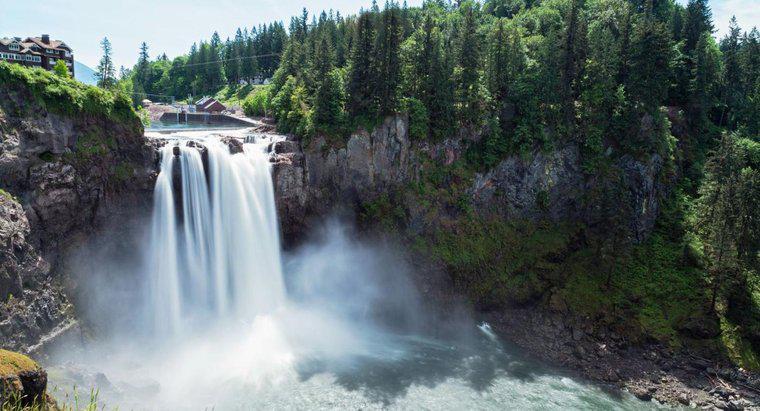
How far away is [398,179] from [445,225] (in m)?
5.51

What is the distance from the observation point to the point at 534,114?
39.2 meters

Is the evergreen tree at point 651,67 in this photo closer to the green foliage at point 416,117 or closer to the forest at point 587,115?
the forest at point 587,115

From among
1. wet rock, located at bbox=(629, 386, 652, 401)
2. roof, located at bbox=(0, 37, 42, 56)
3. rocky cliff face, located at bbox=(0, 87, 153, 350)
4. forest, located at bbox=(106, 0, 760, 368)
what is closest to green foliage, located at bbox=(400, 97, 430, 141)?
forest, located at bbox=(106, 0, 760, 368)

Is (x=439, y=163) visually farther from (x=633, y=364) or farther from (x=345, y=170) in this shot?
(x=633, y=364)

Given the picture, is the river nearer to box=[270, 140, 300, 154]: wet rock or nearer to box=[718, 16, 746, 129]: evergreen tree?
box=[270, 140, 300, 154]: wet rock

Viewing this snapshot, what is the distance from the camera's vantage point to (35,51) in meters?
46.2

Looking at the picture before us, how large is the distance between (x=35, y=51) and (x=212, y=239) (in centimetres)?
3359

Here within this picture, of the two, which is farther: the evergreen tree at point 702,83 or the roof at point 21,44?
the evergreen tree at point 702,83

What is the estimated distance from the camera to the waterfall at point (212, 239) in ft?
96.6

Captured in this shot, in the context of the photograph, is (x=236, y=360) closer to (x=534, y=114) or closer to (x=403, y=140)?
(x=403, y=140)

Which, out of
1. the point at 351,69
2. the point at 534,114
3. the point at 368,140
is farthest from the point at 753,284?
the point at 351,69

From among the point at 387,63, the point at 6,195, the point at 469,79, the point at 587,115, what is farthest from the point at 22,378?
the point at 587,115

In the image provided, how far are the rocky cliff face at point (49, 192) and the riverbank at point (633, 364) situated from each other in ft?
92.5

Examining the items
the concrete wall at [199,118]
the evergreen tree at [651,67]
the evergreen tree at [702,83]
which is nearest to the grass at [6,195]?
the concrete wall at [199,118]
